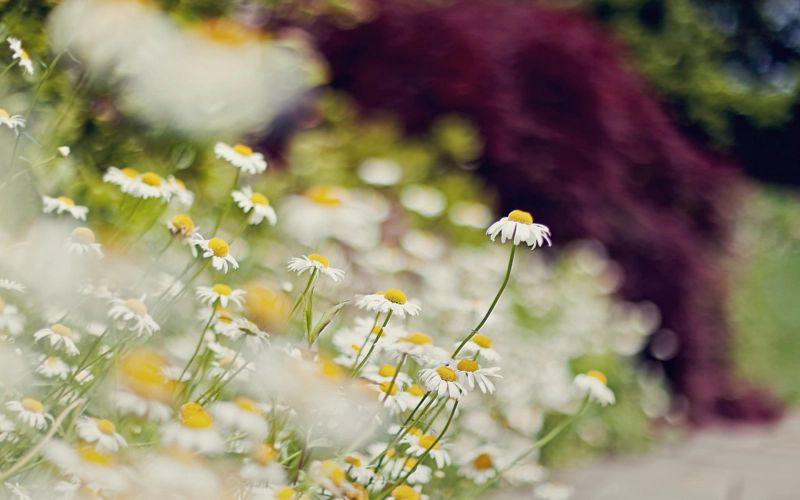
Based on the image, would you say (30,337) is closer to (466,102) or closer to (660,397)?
(466,102)

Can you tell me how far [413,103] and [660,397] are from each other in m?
1.68

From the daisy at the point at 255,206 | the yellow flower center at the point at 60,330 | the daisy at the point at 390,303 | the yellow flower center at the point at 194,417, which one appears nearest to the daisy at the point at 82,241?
the yellow flower center at the point at 60,330

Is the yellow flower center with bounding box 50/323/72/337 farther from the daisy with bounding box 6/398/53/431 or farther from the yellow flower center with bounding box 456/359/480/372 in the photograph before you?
the yellow flower center with bounding box 456/359/480/372

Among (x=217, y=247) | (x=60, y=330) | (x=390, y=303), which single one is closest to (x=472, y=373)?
(x=390, y=303)

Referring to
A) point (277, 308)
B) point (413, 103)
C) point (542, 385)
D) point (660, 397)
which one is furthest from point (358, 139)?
point (277, 308)

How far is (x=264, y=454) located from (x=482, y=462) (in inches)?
23.1

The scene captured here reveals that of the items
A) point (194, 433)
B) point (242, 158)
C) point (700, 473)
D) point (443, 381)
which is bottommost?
point (700, 473)

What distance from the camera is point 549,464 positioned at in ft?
12.0

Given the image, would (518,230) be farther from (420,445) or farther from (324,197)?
(324,197)

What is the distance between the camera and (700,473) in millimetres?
3754

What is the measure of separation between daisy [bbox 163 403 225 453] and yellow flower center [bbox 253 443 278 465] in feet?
0.21

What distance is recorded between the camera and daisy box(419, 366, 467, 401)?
135cm

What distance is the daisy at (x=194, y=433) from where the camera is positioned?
1319 mm

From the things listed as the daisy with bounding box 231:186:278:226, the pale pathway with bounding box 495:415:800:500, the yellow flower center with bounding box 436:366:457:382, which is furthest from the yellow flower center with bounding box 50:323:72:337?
the pale pathway with bounding box 495:415:800:500
